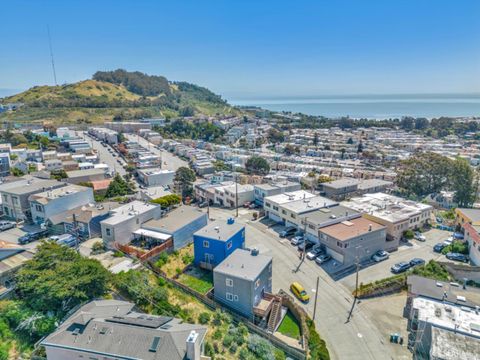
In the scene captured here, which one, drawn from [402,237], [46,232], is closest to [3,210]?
[46,232]

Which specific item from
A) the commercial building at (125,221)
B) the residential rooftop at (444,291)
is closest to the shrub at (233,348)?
the residential rooftop at (444,291)

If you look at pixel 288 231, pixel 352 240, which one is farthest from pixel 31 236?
pixel 352 240

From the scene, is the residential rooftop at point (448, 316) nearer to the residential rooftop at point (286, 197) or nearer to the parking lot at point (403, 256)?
the parking lot at point (403, 256)

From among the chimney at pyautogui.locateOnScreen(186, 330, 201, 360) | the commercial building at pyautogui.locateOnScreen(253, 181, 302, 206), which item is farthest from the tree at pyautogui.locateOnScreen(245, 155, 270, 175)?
the chimney at pyautogui.locateOnScreen(186, 330, 201, 360)

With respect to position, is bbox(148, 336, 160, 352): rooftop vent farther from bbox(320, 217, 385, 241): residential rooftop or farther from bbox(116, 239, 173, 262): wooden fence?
bbox(320, 217, 385, 241): residential rooftop

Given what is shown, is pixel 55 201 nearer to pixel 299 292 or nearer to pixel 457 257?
pixel 299 292
